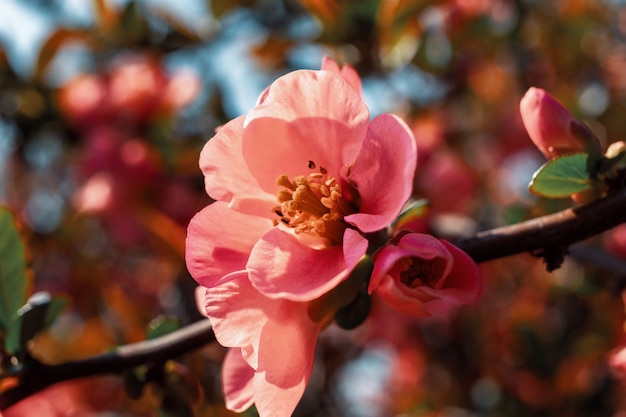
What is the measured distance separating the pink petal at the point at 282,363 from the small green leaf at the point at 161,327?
215mm

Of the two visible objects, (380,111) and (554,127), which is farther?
(380,111)

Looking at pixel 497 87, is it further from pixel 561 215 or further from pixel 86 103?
pixel 561 215

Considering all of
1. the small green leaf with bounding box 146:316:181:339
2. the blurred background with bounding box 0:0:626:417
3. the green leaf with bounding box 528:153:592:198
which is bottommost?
the blurred background with bounding box 0:0:626:417

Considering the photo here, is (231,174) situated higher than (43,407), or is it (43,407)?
(231,174)

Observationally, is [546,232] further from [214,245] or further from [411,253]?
[214,245]

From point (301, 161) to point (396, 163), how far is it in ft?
0.36

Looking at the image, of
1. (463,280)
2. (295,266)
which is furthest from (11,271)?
(463,280)

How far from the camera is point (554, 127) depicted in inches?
25.1

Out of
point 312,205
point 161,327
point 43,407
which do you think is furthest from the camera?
point 43,407

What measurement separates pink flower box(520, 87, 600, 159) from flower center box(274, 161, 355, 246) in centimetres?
20

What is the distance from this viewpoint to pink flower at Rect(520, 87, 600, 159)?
24.9 inches

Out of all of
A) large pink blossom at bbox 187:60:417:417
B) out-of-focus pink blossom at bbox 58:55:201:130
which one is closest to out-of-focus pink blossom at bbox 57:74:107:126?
out-of-focus pink blossom at bbox 58:55:201:130

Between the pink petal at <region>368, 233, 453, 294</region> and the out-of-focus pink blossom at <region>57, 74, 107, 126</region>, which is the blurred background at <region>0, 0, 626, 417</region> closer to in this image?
the out-of-focus pink blossom at <region>57, 74, 107, 126</region>

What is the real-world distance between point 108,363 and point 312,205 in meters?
0.28
